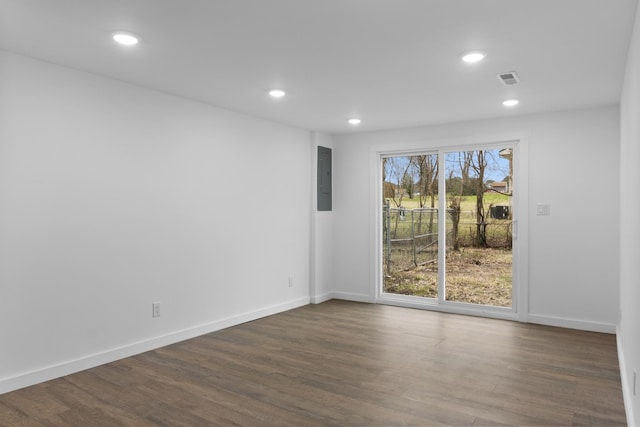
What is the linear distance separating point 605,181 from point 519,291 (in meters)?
1.41

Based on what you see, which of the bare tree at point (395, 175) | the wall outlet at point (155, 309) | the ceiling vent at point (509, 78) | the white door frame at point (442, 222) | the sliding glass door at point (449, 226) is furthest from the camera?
the bare tree at point (395, 175)

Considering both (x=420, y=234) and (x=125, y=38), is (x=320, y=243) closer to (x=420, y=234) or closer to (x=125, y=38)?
(x=420, y=234)

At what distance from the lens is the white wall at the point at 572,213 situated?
4.51 metres

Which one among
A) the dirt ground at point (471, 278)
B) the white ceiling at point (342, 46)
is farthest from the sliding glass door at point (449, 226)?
the white ceiling at point (342, 46)

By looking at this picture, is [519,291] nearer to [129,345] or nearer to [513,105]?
[513,105]

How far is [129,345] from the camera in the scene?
378 centimetres

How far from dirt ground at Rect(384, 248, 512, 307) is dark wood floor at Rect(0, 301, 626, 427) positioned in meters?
0.76

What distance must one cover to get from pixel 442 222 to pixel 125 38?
13.2 feet

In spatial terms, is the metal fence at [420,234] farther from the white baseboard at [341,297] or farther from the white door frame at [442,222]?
the white baseboard at [341,297]

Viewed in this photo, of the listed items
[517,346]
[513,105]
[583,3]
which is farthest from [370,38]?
[517,346]

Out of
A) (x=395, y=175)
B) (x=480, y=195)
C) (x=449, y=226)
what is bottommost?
(x=449, y=226)

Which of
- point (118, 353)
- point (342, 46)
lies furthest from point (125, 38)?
point (118, 353)

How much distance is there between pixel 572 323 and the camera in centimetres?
468

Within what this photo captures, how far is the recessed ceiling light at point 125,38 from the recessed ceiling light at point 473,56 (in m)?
2.10
